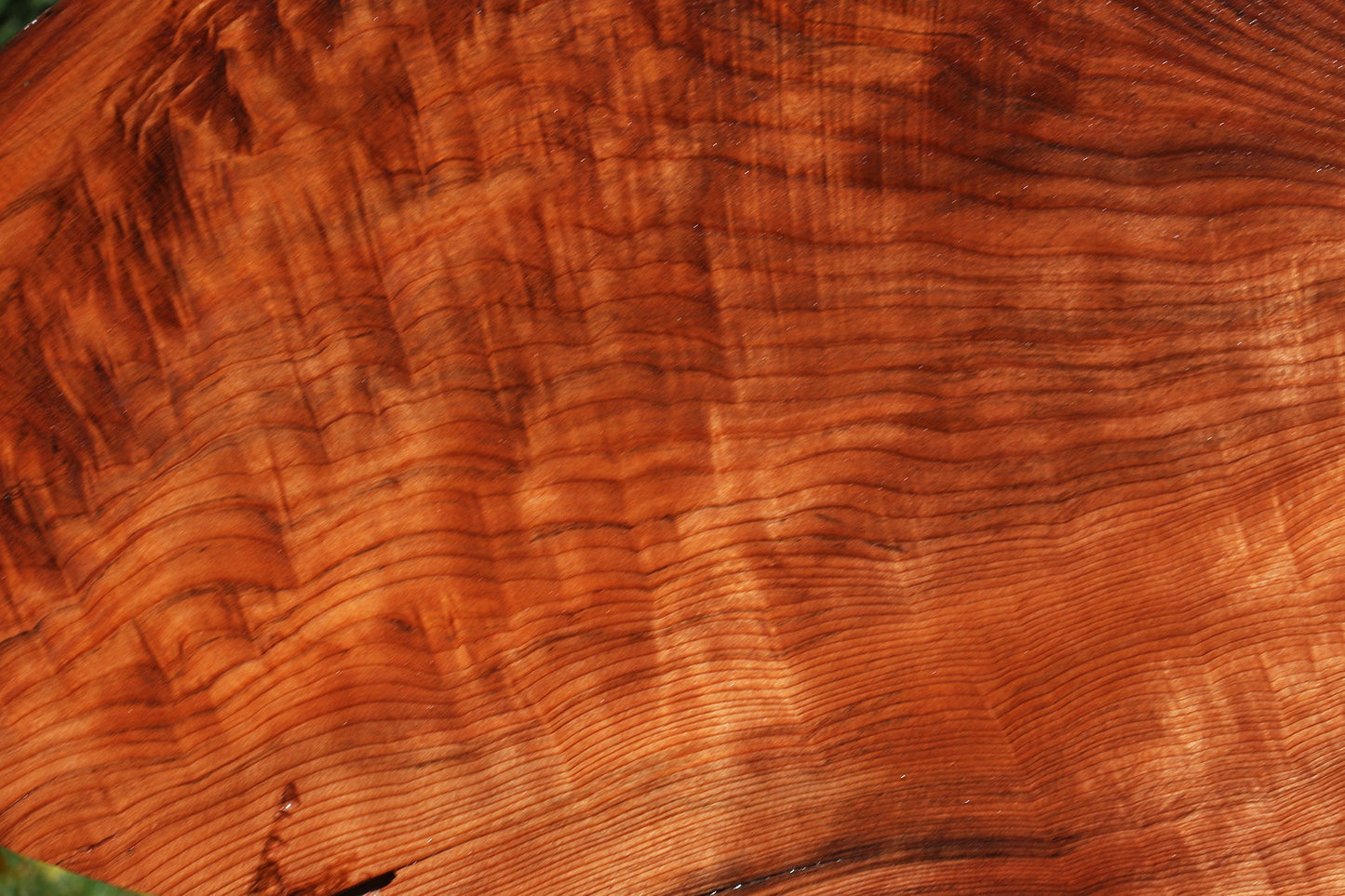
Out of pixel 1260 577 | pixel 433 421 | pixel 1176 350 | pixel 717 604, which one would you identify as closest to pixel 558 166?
pixel 433 421

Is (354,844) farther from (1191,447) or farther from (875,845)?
(1191,447)

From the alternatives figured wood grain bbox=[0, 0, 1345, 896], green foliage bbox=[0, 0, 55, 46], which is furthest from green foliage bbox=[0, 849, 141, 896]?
green foliage bbox=[0, 0, 55, 46]

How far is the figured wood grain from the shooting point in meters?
0.56

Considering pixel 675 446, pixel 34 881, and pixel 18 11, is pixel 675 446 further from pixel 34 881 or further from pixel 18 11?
pixel 34 881

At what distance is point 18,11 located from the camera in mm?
757

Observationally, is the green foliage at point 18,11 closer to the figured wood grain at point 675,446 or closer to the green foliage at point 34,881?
the figured wood grain at point 675,446

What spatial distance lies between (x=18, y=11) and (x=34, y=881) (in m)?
0.74

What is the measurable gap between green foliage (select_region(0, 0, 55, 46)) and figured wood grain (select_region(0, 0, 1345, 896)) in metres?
0.27

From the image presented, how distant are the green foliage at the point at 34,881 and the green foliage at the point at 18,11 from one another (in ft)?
2.06

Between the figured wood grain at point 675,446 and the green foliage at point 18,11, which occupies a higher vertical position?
the green foliage at point 18,11

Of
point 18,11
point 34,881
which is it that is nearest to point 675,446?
point 18,11

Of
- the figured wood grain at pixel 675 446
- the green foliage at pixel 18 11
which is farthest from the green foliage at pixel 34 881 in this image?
the green foliage at pixel 18 11

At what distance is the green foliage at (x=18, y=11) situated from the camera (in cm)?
75

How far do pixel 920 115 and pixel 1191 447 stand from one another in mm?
272
